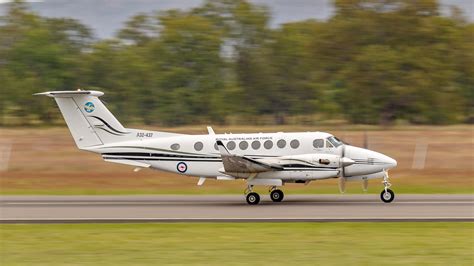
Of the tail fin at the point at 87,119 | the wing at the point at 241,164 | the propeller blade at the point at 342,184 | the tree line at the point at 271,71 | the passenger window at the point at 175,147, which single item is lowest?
the propeller blade at the point at 342,184

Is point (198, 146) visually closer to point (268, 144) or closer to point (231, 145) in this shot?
point (231, 145)

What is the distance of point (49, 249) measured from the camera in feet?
51.9

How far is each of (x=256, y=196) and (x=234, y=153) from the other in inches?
66.1

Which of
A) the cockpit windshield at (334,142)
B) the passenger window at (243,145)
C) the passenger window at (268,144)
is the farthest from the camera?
the passenger window at (243,145)

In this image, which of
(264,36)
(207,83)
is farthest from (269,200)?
(264,36)

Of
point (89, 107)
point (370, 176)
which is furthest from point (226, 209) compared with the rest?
point (89, 107)

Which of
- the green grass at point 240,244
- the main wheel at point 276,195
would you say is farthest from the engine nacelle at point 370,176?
the green grass at point 240,244

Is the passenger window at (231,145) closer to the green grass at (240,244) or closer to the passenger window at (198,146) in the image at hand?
the passenger window at (198,146)

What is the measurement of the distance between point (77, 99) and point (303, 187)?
9099 millimetres

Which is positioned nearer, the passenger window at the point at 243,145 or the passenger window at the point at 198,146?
the passenger window at the point at 243,145

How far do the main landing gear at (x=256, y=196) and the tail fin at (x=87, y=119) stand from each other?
488 centimetres

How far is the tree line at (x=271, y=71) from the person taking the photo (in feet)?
212

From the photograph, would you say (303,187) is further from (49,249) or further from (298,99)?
(298,99)

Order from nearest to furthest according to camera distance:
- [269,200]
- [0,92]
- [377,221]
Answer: [377,221] → [269,200] → [0,92]
